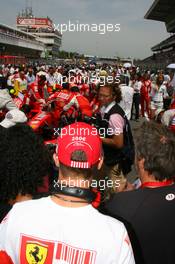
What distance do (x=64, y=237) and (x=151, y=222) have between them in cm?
62

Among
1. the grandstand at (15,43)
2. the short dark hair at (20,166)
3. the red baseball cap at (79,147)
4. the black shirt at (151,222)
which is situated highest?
the grandstand at (15,43)

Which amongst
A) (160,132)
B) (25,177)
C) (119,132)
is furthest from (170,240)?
(119,132)

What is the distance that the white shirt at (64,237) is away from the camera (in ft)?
5.28

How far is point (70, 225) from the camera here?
164 cm

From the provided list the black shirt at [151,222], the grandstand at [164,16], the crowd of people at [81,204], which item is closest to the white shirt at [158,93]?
the crowd of people at [81,204]

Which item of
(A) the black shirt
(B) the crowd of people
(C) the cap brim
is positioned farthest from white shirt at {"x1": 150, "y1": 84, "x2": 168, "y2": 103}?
(A) the black shirt

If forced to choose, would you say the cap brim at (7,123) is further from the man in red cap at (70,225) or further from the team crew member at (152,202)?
the man in red cap at (70,225)

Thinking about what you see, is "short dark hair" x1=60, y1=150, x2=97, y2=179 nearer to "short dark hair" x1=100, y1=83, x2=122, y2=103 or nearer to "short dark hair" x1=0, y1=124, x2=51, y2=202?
"short dark hair" x1=0, y1=124, x2=51, y2=202

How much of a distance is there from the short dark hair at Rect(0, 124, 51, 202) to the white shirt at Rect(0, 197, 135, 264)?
580 millimetres

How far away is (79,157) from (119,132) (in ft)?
7.48

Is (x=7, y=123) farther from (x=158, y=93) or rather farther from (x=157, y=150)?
(x=158, y=93)

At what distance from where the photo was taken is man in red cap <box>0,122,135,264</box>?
1616mm

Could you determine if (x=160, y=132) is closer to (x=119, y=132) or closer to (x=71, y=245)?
(x=71, y=245)

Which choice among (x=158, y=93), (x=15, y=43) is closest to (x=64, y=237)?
(x=158, y=93)
